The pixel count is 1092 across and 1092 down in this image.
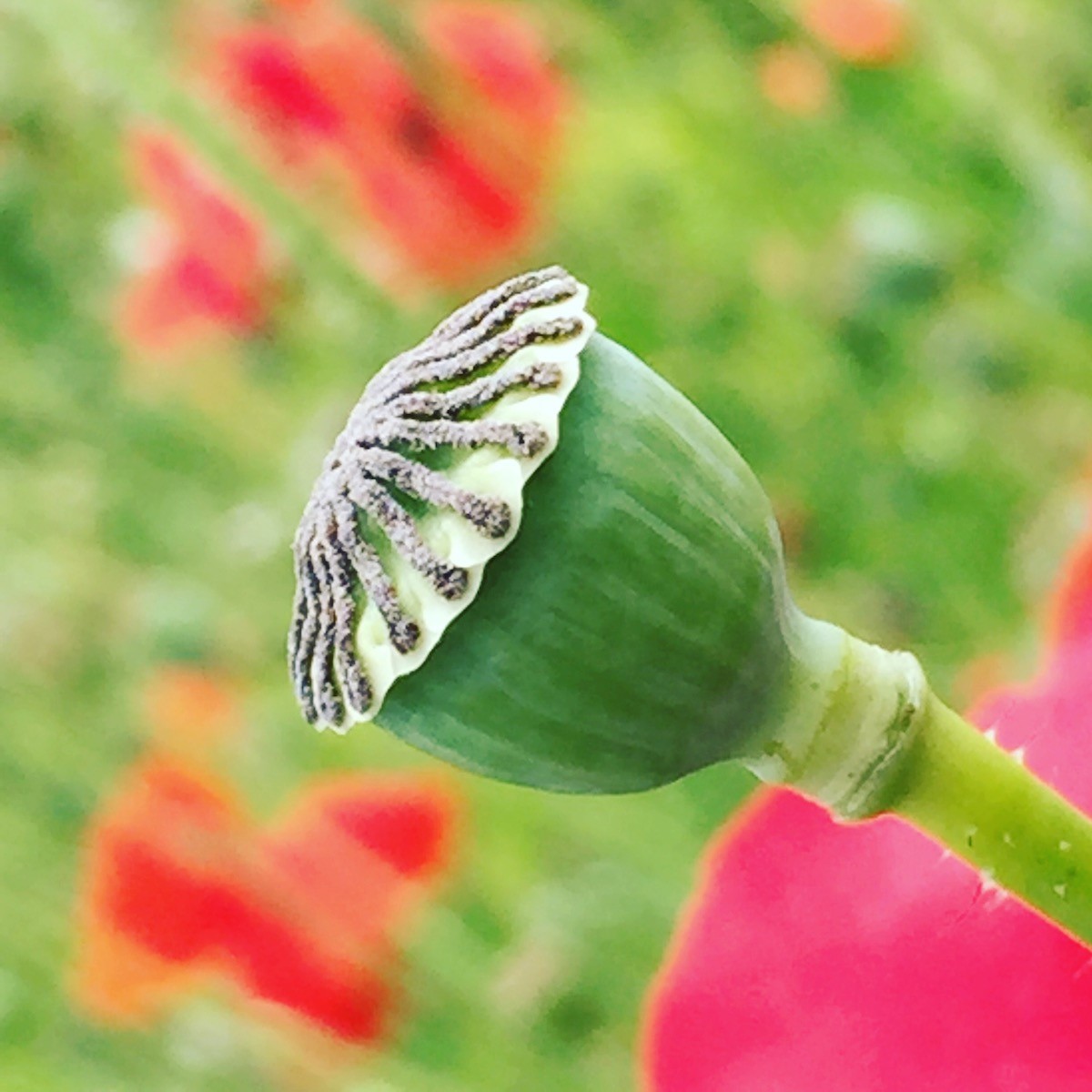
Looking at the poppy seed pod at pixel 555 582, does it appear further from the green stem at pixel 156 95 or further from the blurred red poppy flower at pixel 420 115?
the blurred red poppy flower at pixel 420 115

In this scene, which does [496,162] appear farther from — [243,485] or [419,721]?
[419,721]

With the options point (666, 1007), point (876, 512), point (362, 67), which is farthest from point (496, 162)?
point (666, 1007)

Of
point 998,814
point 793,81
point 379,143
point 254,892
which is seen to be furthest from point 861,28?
point 998,814

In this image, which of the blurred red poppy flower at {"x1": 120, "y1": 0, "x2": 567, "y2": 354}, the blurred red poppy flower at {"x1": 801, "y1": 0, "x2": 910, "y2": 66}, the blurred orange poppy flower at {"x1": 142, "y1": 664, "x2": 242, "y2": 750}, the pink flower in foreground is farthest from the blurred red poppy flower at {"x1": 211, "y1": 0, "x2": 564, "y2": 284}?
the pink flower in foreground

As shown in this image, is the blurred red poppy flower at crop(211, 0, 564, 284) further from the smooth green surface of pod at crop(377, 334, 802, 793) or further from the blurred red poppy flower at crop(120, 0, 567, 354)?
the smooth green surface of pod at crop(377, 334, 802, 793)

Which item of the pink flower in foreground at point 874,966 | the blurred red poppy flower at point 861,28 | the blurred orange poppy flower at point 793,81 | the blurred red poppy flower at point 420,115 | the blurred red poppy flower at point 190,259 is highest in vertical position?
the blurred orange poppy flower at point 793,81

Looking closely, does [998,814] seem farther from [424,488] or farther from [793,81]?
[793,81]

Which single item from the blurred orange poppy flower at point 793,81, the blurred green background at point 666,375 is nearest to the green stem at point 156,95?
the blurred green background at point 666,375
